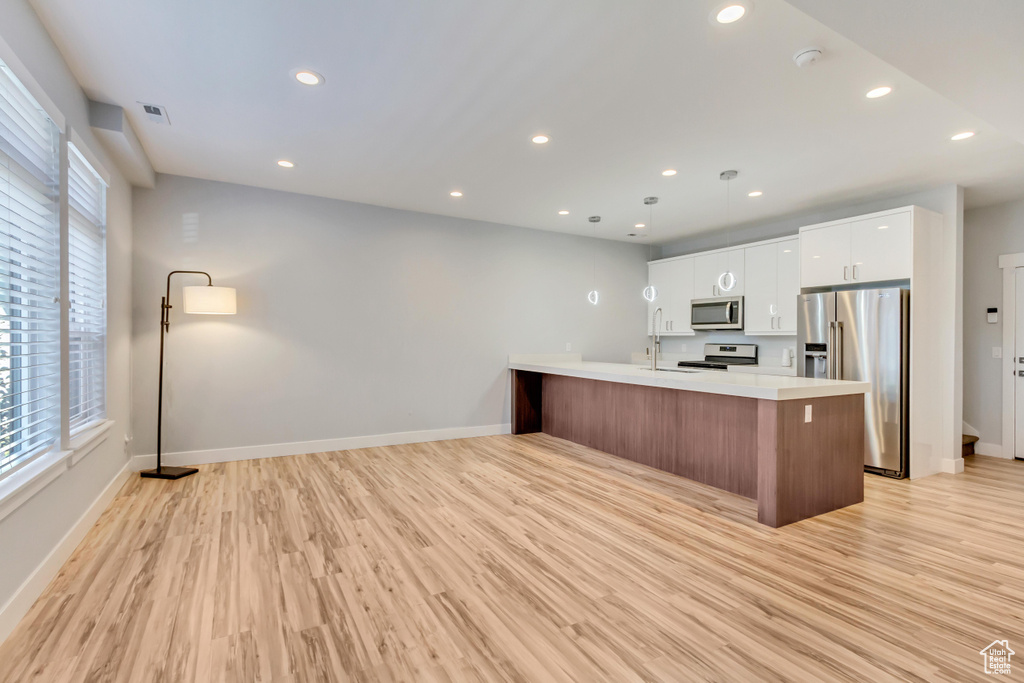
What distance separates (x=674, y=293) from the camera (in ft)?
21.8

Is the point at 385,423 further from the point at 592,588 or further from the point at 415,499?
the point at 592,588

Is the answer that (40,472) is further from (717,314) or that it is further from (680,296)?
(680,296)

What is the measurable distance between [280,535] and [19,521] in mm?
1146

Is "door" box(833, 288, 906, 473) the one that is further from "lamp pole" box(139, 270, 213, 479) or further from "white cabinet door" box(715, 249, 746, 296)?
"lamp pole" box(139, 270, 213, 479)

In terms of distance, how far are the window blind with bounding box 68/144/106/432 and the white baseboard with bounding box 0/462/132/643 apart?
0.54 m

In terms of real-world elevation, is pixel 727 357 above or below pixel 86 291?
below

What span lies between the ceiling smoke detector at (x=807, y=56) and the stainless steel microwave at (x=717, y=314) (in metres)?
3.80

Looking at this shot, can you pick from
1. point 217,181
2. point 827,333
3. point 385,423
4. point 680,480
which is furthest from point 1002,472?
point 217,181

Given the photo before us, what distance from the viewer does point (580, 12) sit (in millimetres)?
2055

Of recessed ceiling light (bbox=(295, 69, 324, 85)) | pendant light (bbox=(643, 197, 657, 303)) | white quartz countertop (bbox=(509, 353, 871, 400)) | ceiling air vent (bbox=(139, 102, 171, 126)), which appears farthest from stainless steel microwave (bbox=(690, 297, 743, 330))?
ceiling air vent (bbox=(139, 102, 171, 126))

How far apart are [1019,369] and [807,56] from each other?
4.59 m

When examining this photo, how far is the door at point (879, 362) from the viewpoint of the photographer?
412 centimetres

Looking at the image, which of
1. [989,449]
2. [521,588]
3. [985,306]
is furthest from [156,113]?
[989,449]

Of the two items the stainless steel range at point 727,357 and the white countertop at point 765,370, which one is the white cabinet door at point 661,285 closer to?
the stainless steel range at point 727,357
